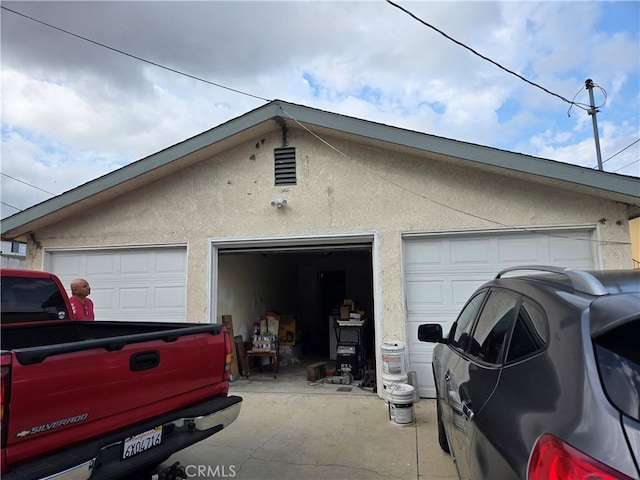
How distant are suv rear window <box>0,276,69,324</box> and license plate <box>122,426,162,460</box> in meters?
1.85

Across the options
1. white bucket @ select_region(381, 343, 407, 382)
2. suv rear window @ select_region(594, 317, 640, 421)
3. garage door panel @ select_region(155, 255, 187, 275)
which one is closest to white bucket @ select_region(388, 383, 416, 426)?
white bucket @ select_region(381, 343, 407, 382)

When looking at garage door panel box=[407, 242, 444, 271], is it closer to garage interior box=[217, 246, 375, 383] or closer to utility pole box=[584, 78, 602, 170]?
garage interior box=[217, 246, 375, 383]

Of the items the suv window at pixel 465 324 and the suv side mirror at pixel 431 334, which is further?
the suv side mirror at pixel 431 334

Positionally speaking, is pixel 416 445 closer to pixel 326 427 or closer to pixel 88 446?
pixel 326 427

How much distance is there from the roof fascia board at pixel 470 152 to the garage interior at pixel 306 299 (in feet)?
6.16

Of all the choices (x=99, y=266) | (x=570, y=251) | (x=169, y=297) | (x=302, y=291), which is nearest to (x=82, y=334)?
(x=169, y=297)

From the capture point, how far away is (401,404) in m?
5.01

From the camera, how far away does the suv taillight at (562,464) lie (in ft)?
3.83

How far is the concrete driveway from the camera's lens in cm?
379

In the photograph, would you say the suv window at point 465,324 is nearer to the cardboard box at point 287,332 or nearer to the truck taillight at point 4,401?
the truck taillight at point 4,401

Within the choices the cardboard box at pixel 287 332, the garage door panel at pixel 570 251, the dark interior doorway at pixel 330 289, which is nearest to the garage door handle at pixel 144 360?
the garage door panel at pixel 570 251

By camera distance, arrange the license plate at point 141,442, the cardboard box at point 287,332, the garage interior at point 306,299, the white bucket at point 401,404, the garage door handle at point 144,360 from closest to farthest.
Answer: the license plate at point 141,442
the garage door handle at point 144,360
the white bucket at point 401,404
the garage interior at point 306,299
the cardboard box at point 287,332

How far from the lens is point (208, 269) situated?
7.19m

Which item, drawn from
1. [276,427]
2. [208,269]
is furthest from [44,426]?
[208,269]
